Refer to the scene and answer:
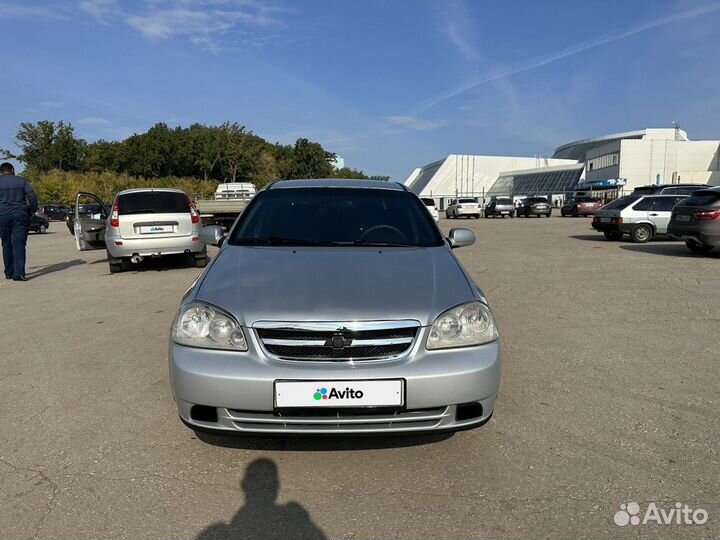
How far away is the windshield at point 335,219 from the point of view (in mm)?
3799

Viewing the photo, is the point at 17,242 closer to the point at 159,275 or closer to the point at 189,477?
the point at 159,275

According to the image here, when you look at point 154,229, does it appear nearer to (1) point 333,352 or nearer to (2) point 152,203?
(2) point 152,203

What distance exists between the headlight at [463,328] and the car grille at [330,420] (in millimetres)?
347

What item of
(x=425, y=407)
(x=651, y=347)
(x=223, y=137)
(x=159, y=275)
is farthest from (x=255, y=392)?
(x=223, y=137)

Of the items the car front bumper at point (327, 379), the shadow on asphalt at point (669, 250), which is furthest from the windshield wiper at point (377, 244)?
the shadow on asphalt at point (669, 250)

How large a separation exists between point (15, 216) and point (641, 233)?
1628 cm

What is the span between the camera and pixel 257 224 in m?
4.01

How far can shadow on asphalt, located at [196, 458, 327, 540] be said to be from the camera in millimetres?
2258

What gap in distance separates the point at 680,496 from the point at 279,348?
6.76 ft

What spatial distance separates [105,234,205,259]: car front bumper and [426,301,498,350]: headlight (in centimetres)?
806

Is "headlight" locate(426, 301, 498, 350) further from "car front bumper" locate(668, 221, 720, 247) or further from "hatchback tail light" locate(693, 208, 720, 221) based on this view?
"hatchback tail light" locate(693, 208, 720, 221)

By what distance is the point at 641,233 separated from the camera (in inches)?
636

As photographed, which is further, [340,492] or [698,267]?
[698,267]

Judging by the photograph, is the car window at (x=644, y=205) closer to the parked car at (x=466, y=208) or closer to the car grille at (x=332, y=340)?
the car grille at (x=332, y=340)
